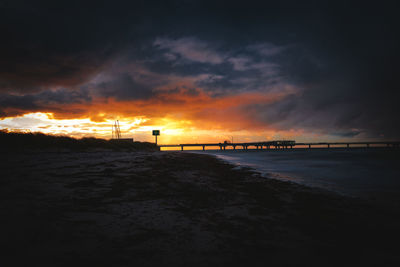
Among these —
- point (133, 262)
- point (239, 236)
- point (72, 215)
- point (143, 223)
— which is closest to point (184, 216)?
point (143, 223)

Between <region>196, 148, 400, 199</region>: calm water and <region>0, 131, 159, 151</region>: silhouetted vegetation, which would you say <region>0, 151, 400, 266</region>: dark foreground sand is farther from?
<region>0, 131, 159, 151</region>: silhouetted vegetation

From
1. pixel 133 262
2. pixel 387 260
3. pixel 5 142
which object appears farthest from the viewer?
pixel 5 142

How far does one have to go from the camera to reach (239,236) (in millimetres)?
2389

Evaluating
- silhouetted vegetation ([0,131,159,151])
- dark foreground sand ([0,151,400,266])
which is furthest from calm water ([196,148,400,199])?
silhouetted vegetation ([0,131,159,151])

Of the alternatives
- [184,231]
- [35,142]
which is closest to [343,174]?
[184,231]

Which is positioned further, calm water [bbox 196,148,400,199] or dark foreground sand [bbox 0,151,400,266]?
calm water [bbox 196,148,400,199]

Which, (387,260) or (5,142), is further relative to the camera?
(5,142)

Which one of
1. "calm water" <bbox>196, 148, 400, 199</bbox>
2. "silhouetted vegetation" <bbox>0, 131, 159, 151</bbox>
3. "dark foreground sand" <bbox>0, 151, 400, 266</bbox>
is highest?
"silhouetted vegetation" <bbox>0, 131, 159, 151</bbox>

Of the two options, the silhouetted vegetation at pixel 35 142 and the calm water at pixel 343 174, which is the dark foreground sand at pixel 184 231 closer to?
the calm water at pixel 343 174

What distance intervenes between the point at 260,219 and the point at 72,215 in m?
2.80

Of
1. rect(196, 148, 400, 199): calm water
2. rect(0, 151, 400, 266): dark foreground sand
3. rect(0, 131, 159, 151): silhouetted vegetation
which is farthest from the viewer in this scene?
rect(0, 131, 159, 151): silhouetted vegetation

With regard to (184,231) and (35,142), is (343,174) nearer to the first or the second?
(184,231)

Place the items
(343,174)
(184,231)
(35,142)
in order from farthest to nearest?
(35,142), (343,174), (184,231)

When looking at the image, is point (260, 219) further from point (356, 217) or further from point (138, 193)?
point (138, 193)
